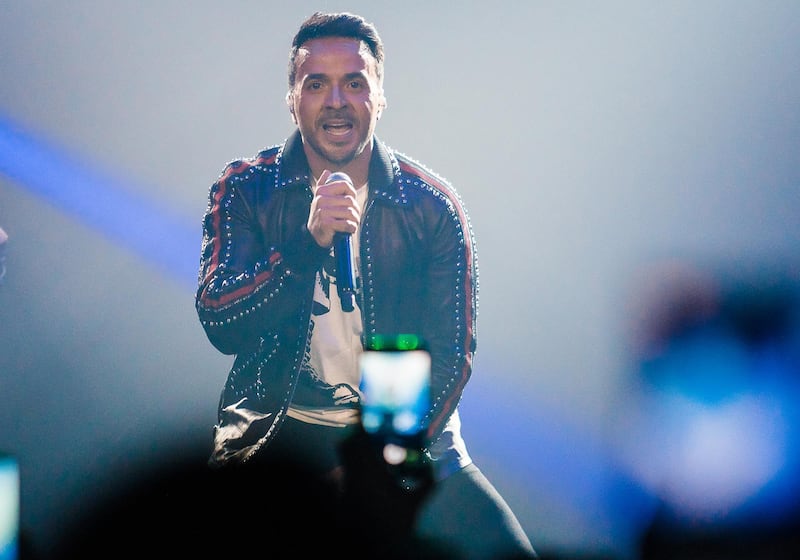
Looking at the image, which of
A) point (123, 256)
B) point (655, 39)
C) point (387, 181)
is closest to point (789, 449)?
point (655, 39)

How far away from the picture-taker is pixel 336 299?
2340mm

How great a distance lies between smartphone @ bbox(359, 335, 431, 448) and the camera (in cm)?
238

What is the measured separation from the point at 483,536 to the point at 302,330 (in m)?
0.75

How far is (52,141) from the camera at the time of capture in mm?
2580

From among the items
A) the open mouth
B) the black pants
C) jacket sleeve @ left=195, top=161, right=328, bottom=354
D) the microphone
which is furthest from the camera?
the open mouth

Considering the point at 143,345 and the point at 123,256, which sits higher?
the point at 123,256

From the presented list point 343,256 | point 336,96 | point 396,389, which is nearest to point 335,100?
point 336,96

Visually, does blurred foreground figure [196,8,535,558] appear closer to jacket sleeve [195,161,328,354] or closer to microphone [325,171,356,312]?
jacket sleeve [195,161,328,354]

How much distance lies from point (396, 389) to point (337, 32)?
1.05m

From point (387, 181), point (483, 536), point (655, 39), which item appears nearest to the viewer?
point (483, 536)

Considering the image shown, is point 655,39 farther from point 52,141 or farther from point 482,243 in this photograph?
point 52,141

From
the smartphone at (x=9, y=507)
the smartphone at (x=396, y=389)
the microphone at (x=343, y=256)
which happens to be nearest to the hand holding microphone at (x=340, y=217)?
the microphone at (x=343, y=256)

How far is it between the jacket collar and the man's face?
27 millimetres

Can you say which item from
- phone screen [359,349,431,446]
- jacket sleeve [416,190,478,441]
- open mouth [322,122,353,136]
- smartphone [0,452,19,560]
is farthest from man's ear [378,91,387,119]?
smartphone [0,452,19,560]
